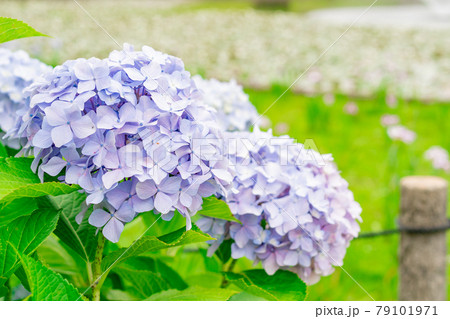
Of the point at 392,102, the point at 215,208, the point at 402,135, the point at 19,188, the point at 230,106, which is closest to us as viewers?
the point at 19,188

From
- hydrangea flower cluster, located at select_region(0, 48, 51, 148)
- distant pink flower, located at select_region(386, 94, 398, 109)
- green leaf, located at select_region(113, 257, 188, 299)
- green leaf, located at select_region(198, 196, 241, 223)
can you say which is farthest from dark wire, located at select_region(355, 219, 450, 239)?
distant pink flower, located at select_region(386, 94, 398, 109)

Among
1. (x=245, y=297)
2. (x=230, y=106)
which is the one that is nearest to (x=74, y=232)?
(x=245, y=297)

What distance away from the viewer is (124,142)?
0.74m

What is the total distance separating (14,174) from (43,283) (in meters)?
0.16

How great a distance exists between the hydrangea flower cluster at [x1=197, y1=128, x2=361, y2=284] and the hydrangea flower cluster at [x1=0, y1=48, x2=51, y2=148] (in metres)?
0.44

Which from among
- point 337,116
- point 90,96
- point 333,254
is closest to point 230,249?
point 333,254

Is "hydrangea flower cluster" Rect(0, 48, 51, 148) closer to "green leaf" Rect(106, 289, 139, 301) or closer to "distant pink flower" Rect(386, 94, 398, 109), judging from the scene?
"green leaf" Rect(106, 289, 139, 301)

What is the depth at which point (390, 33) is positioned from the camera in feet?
23.5

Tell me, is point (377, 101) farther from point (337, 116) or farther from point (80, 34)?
point (80, 34)

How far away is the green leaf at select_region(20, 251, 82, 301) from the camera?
672 mm

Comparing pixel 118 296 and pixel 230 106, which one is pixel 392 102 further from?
pixel 118 296
